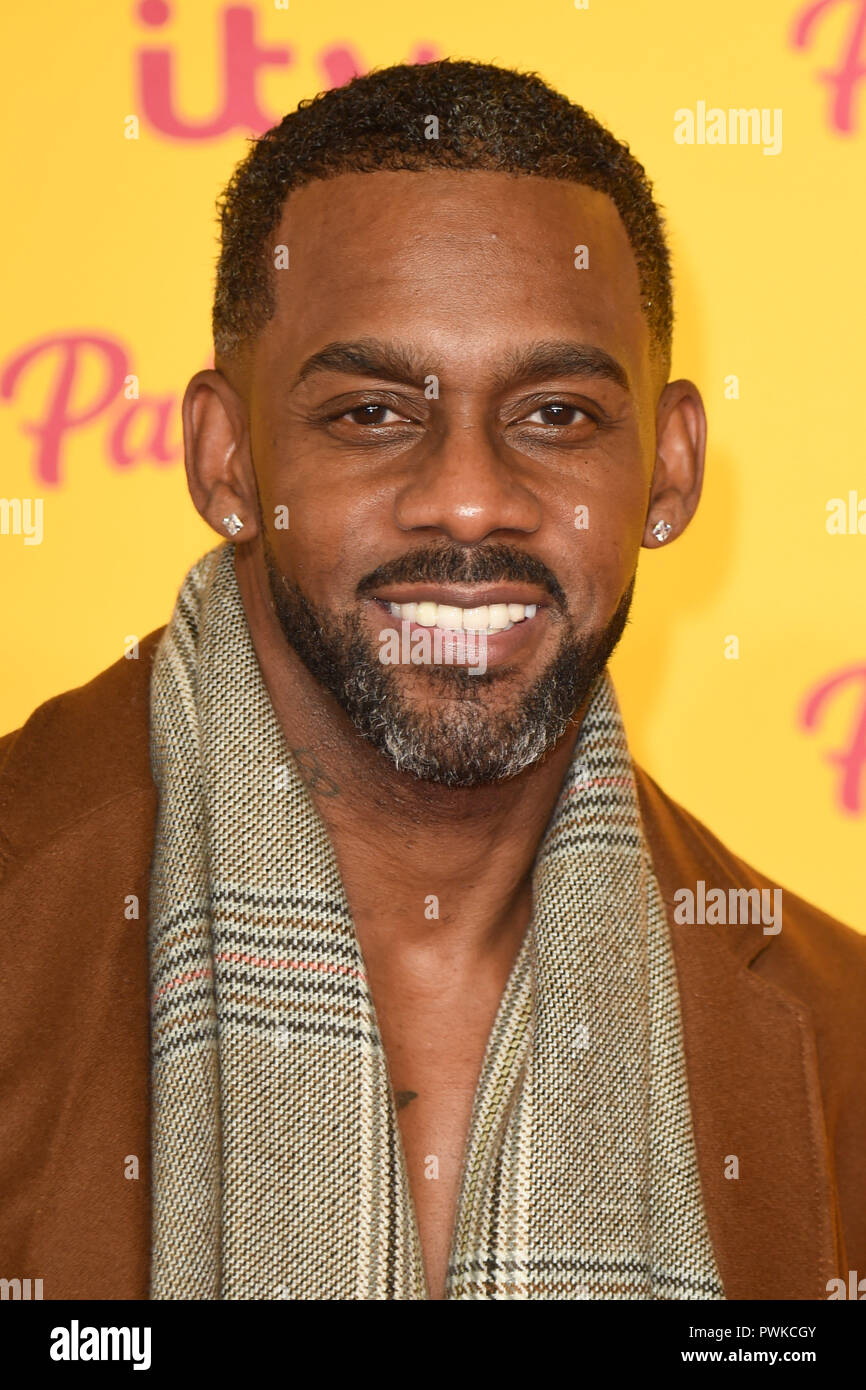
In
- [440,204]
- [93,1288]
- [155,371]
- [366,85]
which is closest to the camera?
[93,1288]

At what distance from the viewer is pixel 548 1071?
1.76m

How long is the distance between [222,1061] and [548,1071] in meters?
0.32

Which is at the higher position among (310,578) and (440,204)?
(440,204)

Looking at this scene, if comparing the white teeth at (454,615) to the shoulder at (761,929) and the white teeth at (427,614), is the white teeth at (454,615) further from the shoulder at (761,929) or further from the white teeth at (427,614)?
the shoulder at (761,929)

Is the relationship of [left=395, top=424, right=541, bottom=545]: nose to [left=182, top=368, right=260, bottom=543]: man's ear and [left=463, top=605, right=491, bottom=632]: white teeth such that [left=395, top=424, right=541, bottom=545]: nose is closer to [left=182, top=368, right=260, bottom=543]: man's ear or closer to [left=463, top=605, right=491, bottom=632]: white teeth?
[left=463, top=605, right=491, bottom=632]: white teeth

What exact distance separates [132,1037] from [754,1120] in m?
0.65

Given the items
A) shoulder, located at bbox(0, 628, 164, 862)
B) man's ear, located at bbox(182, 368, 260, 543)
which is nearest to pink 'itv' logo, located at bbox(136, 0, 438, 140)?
man's ear, located at bbox(182, 368, 260, 543)

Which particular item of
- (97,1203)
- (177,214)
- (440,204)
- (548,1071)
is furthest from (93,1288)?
(177,214)

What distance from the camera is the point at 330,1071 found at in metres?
1.67

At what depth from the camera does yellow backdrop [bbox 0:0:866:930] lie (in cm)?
246

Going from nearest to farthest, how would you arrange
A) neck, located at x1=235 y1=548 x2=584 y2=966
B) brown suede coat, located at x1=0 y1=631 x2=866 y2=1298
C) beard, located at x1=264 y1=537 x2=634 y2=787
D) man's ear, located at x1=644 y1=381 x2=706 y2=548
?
brown suede coat, located at x1=0 y1=631 x2=866 y2=1298, beard, located at x1=264 y1=537 x2=634 y2=787, neck, located at x1=235 y1=548 x2=584 y2=966, man's ear, located at x1=644 y1=381 x2=706 y2=548

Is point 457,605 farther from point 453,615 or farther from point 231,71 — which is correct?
point 231,71

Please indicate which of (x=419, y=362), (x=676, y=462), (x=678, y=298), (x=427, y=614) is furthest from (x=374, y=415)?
(x=678, y=298)
